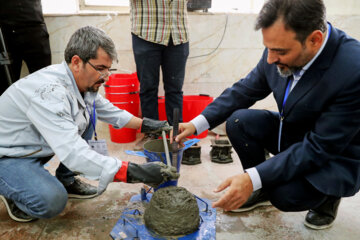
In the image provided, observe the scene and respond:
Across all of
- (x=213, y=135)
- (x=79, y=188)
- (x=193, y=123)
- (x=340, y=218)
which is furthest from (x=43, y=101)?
(x=213, y=135)

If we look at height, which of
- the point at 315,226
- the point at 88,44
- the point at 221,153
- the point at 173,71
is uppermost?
the point at 88,44

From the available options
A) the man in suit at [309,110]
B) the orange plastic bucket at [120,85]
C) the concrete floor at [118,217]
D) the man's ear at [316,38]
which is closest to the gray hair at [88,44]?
the man in suit at [309,110]

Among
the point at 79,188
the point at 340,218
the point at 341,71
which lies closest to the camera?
the point at 341,71

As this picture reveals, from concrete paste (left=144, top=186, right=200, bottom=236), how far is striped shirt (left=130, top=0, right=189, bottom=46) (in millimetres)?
1571

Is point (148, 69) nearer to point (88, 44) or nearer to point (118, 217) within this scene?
point (88, 44)

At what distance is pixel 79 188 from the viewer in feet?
6.03

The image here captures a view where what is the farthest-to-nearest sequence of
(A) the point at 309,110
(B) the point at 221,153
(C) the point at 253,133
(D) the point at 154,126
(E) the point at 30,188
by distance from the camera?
(B) the point at 221,153, (D) the point at 154,126, (C) the point at 253,133, (E) the point at 30,188, (A) the point at 309,110

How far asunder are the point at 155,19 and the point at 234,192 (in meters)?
1.86

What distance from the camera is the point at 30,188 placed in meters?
1.42

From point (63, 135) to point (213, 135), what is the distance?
2138 mm

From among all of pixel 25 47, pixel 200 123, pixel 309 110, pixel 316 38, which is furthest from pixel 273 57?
pixel 25 47

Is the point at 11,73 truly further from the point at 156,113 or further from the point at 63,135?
the point at 63,135

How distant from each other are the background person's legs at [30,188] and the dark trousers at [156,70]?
134cm

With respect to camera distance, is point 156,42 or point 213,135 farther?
point 213,135
